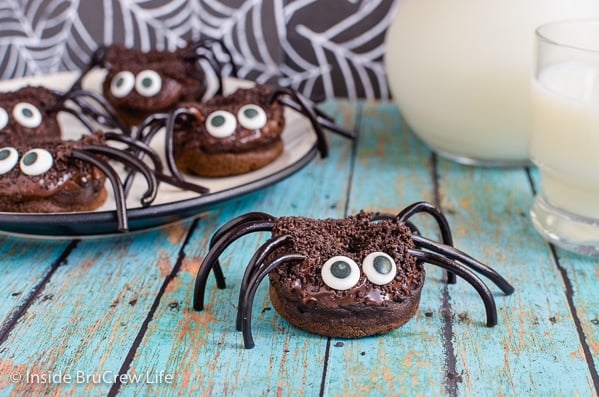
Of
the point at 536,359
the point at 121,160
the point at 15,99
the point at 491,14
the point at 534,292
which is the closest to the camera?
the point at 536,359

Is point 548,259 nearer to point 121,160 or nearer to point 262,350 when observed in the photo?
point 262,350

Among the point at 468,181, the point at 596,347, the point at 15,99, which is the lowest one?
the point at 468,181

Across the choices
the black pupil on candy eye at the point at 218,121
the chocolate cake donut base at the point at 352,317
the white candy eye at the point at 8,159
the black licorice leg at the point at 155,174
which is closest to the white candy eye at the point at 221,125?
the black pupil on candy eye at the point at 218,121

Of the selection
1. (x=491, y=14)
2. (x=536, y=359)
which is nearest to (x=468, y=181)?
(x=491, y=14)

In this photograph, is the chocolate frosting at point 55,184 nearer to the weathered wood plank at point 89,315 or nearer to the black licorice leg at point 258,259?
the weathered wood plank at point 89,315

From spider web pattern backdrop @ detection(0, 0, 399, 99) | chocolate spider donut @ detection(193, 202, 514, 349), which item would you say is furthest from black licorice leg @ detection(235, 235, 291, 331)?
spider web pattern backdrop @ detection(0, 0, 399, 99)

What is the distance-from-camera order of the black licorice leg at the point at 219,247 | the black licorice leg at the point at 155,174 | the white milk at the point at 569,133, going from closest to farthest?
the black licorice leg at the point at 219,247 < the white milk at the point at 569,133 < the black licorice leg at the point at 155,174
